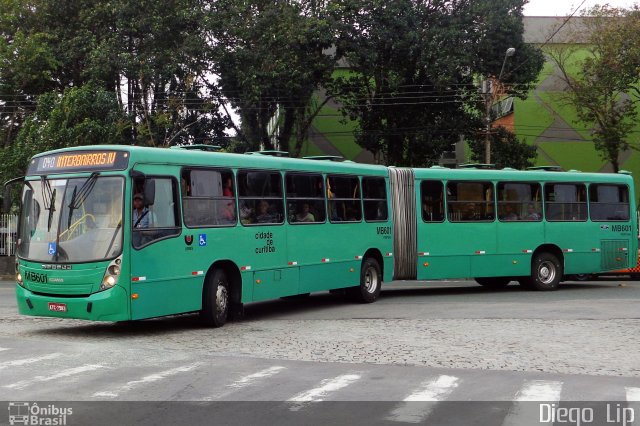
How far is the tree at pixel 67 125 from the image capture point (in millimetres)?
31500

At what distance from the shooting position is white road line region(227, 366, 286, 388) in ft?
28.1

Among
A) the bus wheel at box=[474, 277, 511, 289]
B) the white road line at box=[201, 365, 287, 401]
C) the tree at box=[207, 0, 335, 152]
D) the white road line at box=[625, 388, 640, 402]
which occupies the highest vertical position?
the tree at box=[207, 0, 335, 152]

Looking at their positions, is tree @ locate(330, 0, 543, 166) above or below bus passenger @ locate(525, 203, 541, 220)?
above

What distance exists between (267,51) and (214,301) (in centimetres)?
2199

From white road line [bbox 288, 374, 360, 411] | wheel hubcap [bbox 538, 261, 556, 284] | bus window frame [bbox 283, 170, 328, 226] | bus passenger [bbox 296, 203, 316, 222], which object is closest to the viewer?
white road line [bbox 288, 374, 360, 411]

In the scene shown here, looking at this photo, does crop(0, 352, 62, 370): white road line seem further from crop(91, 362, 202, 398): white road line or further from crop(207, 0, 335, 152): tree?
crop(207, 0, 335, 152): tree

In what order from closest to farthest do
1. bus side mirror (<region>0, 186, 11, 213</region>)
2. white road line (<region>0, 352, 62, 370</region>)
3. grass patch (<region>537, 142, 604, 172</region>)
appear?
1. white road line (<region>0, 352, 62, 370</region>)
2. bus side mirror (<region>0, 186, 11, 213</region>)
3. grass patch (<region>537, 142, 604, 172</region>)

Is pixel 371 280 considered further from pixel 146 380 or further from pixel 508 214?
pixel 146 380

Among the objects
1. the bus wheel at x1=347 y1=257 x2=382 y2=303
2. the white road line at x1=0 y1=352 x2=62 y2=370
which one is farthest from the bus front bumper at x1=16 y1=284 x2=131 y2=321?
the bus wheel at x1=347 y1=257 x2=382 y2=303

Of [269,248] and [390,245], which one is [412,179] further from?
[269,248]

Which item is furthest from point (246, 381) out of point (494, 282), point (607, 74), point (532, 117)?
point (532, 117)

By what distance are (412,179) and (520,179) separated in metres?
3.16

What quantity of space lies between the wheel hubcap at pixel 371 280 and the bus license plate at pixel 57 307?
25.2ft

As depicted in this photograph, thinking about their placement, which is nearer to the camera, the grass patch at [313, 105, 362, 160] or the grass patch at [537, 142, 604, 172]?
the grass patch at [313, 105, 362, 160]
